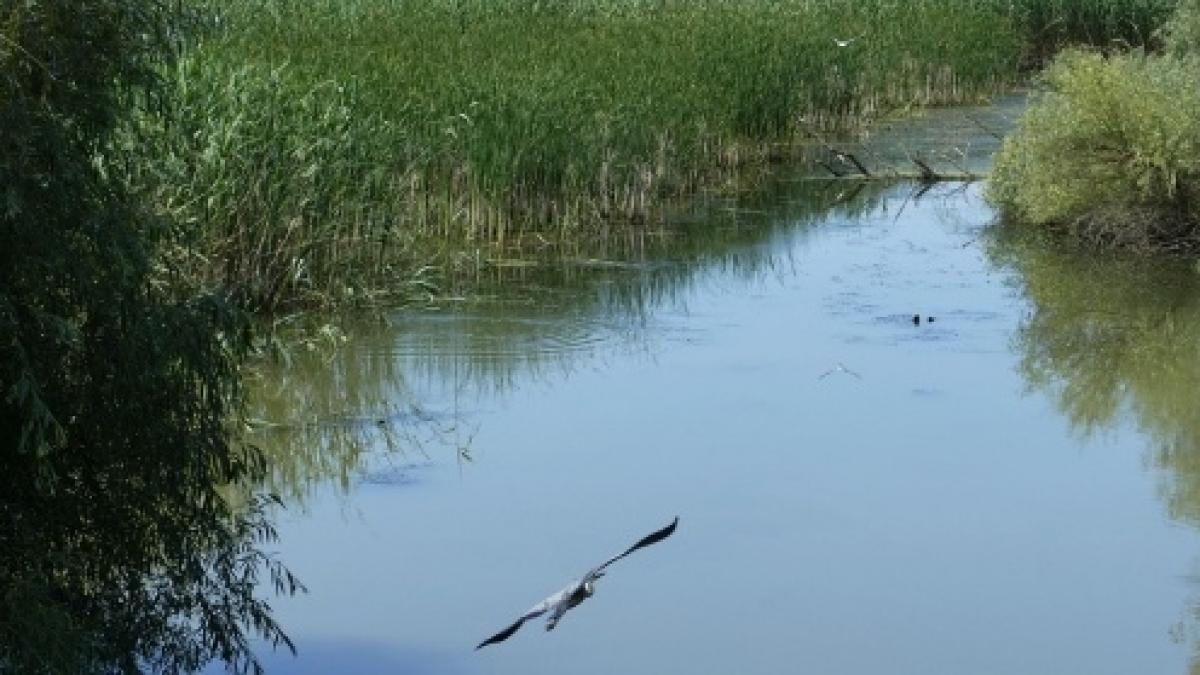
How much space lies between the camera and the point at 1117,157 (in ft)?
40.2

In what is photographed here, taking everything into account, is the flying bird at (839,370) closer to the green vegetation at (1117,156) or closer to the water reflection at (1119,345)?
the water reflection at (1119,345)

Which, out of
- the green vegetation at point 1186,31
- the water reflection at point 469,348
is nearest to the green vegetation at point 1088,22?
the green vegetation at point 1186,31

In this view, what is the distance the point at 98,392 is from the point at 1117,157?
8.39 meters

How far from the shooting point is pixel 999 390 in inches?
369

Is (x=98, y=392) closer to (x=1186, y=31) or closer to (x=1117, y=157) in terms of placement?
(x=1117, y=157)

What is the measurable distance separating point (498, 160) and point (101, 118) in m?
6.76

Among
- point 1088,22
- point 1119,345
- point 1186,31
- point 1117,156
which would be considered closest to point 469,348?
point 1119,345

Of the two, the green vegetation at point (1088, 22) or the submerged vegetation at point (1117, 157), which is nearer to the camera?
the submerged vegetation at point (1117, 157)

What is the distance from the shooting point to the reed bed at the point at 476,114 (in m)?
9.63

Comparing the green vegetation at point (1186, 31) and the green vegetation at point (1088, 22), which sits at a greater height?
the green vegetation at point (1088, 22)

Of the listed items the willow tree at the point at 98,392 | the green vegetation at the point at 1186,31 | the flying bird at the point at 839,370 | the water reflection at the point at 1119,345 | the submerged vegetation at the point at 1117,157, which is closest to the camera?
the willow tree at the point at 98,392

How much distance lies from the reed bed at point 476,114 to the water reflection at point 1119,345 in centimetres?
245

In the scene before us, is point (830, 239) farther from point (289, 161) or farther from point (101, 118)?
point (101, 118)

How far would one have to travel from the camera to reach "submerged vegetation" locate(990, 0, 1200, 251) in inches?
471
